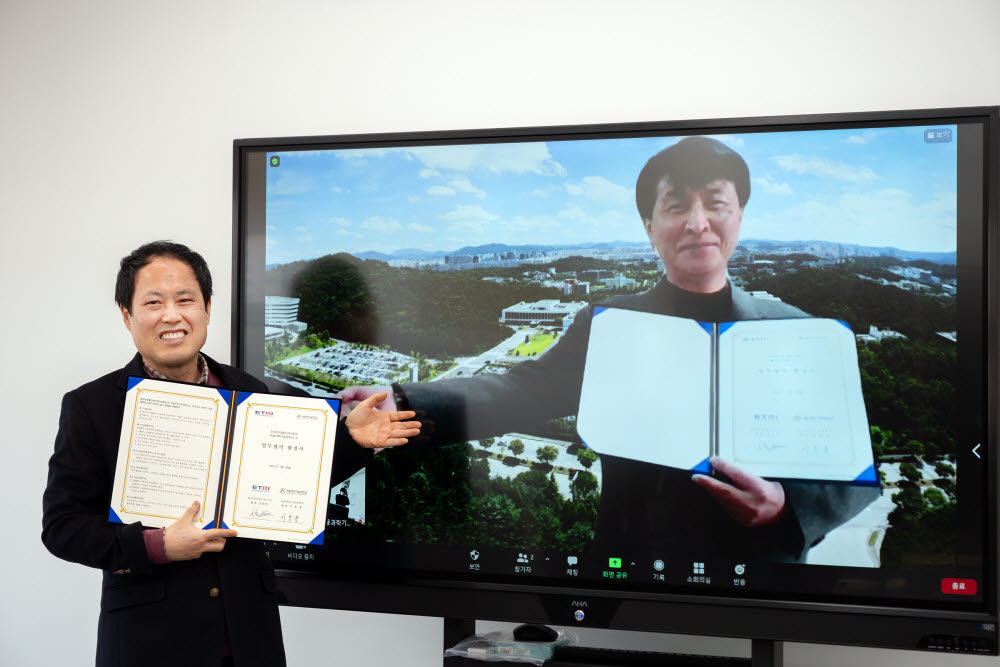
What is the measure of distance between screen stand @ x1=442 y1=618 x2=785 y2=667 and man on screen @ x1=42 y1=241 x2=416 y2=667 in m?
0.52

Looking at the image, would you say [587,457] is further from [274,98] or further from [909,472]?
[274,98]

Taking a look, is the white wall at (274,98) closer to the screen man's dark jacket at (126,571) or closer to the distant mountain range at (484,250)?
the distant mountain range at (484,250)

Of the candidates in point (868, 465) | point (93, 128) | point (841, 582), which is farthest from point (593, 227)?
point (93, 128)

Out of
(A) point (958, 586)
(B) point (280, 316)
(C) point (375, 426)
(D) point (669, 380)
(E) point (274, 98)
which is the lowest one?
(A) point (958, 586)

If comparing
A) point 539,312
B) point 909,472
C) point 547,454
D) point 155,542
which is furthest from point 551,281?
point 155,542

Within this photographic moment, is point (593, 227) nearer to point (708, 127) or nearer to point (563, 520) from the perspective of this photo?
point (708, 127)

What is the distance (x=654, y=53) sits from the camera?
7.86ft

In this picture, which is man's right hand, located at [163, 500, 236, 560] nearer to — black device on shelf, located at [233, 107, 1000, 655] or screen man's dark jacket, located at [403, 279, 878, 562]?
black device on shelf, located at [233, 107, 1000, 655]

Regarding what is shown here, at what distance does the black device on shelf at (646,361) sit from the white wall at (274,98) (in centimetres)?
36

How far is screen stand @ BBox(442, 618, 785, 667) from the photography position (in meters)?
1.98

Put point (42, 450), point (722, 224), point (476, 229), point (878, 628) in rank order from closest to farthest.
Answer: point (878, 628) < point (722, 224) < point (476, 229) < point (42, 450)

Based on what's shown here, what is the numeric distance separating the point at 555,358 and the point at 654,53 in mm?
1022

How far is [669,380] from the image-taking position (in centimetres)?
204

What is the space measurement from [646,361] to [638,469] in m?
0.28
